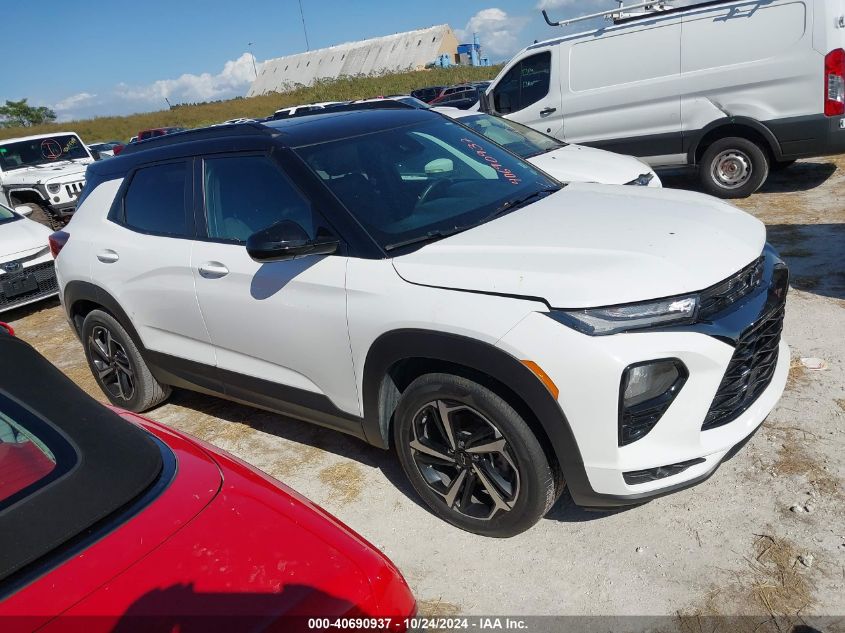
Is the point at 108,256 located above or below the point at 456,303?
above

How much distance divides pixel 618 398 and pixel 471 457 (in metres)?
0.74

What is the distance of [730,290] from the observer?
2.59 m

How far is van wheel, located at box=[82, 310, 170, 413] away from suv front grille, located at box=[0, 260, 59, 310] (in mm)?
3660

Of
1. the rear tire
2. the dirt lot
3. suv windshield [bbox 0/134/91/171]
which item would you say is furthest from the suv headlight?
suv windshield [bbox 0/134/91/171]

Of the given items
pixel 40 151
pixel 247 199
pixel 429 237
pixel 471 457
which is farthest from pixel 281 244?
pixel 40 151

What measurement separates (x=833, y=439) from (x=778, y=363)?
2.20ft

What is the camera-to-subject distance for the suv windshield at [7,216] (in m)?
8.45

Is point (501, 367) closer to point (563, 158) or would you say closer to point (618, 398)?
point (618, 398)

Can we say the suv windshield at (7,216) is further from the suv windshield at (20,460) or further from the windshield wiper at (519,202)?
the suv windshield at (20,460)

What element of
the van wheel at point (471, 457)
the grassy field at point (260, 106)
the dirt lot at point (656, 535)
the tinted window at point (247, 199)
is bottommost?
the dirt lot at point (656, 535)

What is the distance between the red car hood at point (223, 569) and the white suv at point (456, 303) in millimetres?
1054

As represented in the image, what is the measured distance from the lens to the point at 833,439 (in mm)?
3273

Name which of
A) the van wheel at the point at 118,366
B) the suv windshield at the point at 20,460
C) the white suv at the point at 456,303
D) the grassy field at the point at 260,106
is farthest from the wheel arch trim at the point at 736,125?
the grassy field at the point at 260,106

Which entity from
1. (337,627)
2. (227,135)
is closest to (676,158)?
(227,135)
